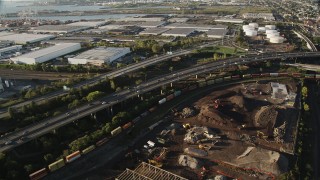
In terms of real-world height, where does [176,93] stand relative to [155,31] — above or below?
below

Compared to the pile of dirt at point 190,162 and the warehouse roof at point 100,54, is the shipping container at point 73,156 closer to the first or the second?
the pile of dirt at point 190,162

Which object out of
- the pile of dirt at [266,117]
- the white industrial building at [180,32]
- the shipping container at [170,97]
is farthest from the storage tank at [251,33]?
the pile of dirt at [266,117]

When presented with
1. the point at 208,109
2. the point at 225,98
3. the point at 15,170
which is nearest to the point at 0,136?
the point at 15,170

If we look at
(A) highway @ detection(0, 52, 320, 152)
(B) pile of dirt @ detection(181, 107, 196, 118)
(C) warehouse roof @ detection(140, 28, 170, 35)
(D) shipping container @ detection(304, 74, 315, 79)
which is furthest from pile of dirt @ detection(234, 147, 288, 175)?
(C) warehouse roof @ detection(140, 28, 170, 35)

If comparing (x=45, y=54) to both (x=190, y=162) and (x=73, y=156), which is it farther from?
(x=190, y=162)

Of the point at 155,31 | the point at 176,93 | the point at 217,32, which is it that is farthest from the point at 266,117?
the point at 155,31

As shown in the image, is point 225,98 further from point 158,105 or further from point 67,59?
point 67,59
